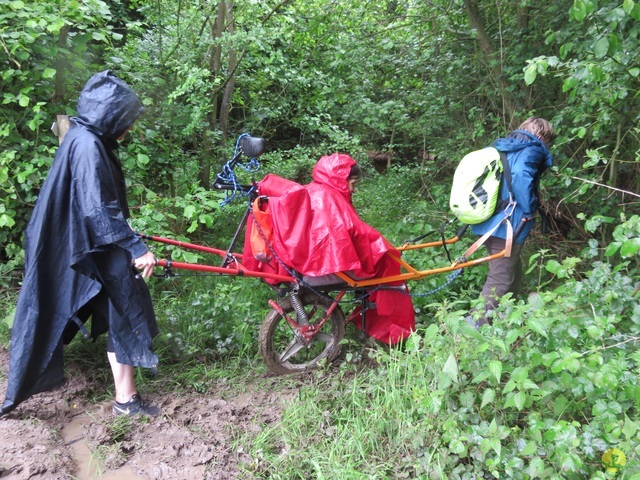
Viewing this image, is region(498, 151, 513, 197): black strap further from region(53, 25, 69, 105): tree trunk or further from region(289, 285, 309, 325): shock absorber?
region(53, 25, 69, 105): tree trunk

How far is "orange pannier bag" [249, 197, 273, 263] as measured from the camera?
3201 millimetres

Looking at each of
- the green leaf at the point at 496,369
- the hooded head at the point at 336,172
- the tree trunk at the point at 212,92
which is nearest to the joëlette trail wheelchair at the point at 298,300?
the hooded head at the point at 336,172

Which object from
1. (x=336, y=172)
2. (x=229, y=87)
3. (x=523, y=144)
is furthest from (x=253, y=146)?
(x=229, y=87)

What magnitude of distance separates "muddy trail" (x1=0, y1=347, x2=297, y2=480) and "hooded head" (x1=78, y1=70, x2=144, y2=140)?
1.70 metres

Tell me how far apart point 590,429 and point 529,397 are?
0.25 metres

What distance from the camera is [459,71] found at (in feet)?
20.9

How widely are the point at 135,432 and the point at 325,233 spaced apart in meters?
1.63

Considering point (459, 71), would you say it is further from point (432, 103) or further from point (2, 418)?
point (2, 418)

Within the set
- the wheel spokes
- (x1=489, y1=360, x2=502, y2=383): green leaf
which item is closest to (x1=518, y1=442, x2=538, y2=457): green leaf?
(x1=489, y1=360, x2=502, y2=383): green leaf

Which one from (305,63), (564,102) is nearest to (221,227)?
(305,63)

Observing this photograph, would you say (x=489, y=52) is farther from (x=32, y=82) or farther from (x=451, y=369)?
(x=32, y=82)

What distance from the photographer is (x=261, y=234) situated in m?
3.21

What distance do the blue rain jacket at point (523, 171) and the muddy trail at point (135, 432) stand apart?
2009 millimetres

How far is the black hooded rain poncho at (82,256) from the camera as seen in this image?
8.73ft
